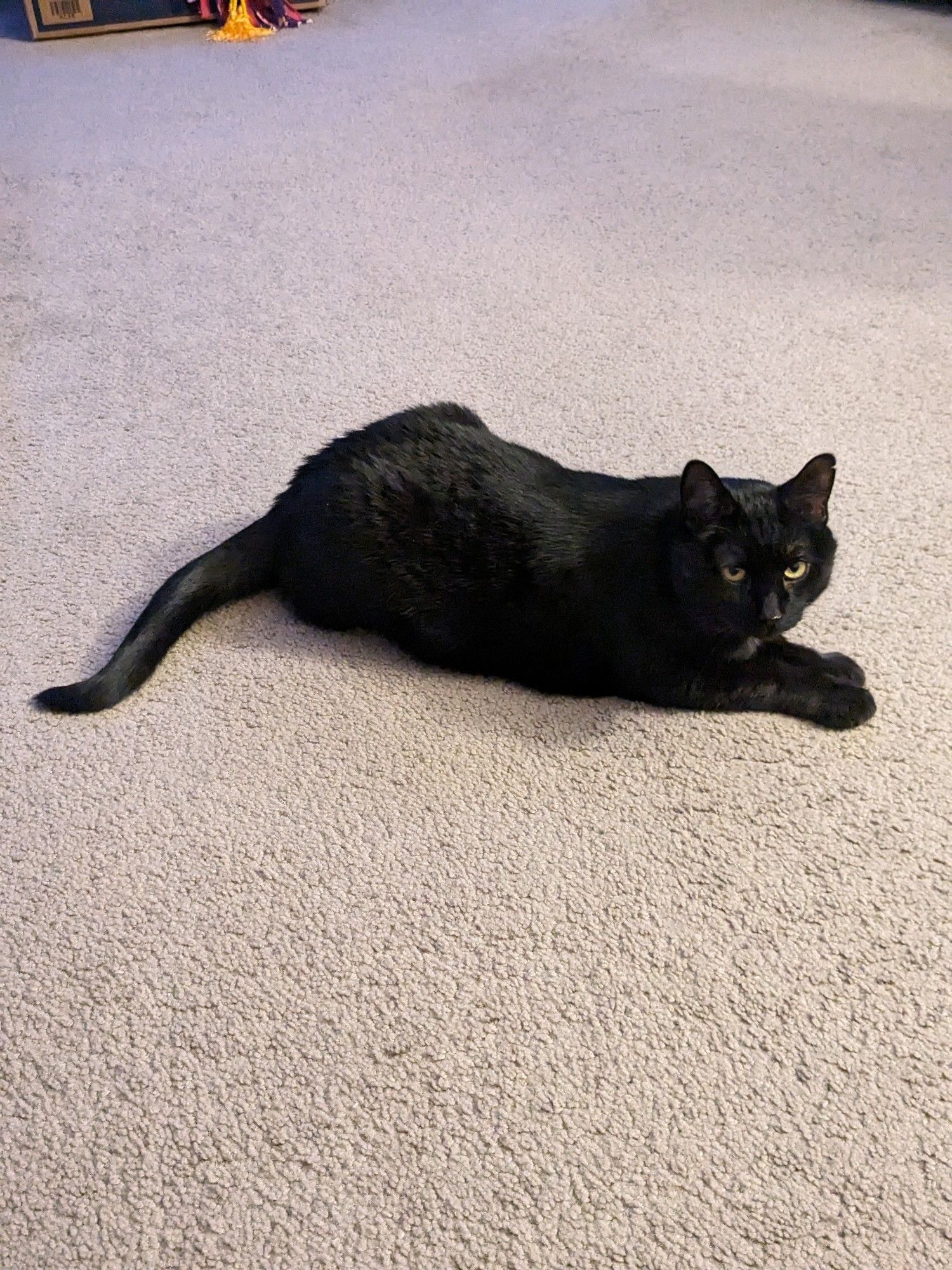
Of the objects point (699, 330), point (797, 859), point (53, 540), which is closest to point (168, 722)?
point (53, 540)

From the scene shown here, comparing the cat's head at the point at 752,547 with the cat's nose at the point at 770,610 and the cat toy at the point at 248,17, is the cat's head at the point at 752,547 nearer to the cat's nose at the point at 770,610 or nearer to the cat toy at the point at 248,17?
the cat's nose at the point at 770,610

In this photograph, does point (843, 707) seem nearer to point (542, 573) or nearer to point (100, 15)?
point (542, 573)

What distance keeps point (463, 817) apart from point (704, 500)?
0.39 meters

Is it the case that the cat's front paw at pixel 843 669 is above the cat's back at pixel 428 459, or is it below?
below

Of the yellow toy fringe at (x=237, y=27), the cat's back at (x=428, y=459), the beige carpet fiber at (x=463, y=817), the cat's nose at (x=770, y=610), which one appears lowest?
the beige carpet fiber at (x=463, y=817)

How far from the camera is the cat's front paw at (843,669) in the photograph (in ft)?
4.04

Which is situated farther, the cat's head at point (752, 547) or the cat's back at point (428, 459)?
the cat's back at point (428, 459)

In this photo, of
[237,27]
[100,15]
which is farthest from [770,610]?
[100,15]

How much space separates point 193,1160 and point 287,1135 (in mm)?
72

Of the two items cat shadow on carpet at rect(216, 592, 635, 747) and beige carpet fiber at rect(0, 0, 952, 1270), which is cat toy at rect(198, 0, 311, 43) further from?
cat shadow on carpet at rect(216, 592, 635, 747)

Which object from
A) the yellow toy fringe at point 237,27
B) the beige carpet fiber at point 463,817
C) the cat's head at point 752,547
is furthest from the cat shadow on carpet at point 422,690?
the yellow toy fringe at point 237,27

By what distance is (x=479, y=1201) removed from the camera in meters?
0.84

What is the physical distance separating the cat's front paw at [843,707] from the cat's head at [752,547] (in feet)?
0.35

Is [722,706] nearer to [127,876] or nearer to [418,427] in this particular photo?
[418,427]
